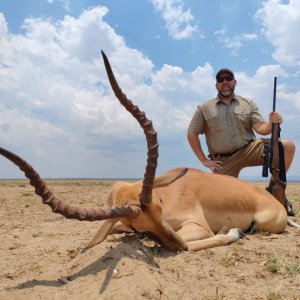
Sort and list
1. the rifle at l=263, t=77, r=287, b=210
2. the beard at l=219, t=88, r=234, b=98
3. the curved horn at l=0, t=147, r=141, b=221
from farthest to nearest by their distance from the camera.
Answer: the beard at l=219, t=88, r=234, b=98, the rifle at l=263, t=77, r=287, b=210, the curved horn at l=0, t=147, r=141, b=221

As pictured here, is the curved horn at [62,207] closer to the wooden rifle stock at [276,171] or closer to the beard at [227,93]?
the wooden rifle stock at [276,171]

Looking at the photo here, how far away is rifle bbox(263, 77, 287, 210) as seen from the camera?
8.77 metres

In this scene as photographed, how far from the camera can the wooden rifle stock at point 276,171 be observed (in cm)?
877

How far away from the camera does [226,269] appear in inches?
198

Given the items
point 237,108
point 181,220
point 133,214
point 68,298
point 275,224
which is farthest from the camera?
point 237,108

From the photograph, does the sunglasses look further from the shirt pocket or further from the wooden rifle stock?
the wooden rifle stock

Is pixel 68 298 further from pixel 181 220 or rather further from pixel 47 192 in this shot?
pixel 181 220

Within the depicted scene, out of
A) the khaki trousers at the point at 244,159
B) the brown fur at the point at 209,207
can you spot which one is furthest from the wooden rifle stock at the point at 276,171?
the brown fur at the point at 209,207

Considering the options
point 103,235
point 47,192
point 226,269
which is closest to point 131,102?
point 47,192

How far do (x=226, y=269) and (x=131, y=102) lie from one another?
2.14 meters

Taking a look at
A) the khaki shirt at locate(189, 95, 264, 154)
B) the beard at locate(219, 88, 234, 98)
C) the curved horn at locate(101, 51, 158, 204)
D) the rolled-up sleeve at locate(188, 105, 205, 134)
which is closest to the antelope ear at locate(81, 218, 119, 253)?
the curved horn at locate(101, 51, 158, 204)

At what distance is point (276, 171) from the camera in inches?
354

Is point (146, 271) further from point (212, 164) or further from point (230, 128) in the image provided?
point (230, 128)

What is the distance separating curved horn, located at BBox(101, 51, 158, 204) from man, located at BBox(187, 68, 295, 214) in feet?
15.9
